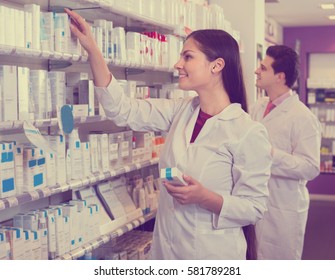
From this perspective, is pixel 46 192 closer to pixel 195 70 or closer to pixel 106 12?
pixel 195 70

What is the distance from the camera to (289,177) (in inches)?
154

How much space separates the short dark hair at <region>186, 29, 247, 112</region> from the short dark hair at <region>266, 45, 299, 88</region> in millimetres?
1608

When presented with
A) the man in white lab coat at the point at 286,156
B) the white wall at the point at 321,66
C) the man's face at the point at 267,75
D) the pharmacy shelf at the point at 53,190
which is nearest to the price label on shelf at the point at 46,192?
the pharmacy shelf at the point at 53,190

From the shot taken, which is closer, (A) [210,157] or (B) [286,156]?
(A) [210,157]

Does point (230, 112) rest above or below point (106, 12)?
below

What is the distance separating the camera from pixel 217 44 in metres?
2.50

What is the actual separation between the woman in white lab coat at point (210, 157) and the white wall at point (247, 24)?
3801 millimetres

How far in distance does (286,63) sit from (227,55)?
5.49 feet

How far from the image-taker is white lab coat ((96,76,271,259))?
239 centimetres

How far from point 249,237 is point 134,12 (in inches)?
69.4

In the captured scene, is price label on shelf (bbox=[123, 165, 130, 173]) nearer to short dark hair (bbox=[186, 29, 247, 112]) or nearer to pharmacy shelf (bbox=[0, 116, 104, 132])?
pharmacy shelf (bbox=[0, 116, 104, 132])

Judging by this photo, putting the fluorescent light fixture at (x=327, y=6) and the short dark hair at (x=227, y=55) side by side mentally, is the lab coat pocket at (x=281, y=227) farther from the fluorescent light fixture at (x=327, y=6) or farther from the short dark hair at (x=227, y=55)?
the fluorescent light fixture at (x=327, y=6)

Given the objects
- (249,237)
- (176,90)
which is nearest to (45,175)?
(249,237)

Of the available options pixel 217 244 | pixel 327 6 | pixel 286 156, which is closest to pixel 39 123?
pixel 217 244
